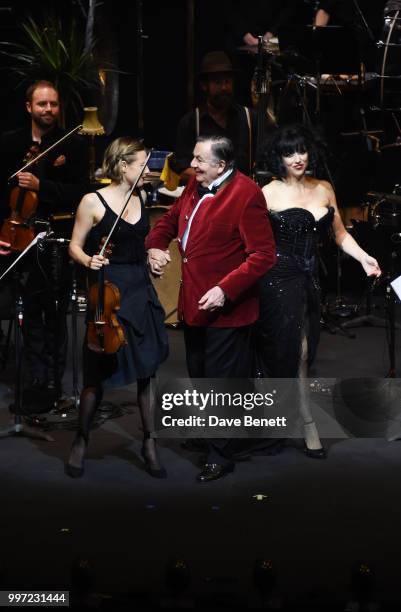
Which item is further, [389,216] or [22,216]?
[389,216]

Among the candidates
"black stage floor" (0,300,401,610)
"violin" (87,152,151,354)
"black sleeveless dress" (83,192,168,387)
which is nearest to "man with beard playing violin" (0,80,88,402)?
"black stage floor" (0,300,401,610)

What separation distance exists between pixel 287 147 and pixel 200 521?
2.02 m

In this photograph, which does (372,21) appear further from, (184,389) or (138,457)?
(138,457)

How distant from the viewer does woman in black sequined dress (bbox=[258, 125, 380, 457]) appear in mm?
6156

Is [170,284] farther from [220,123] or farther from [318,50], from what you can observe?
[318,50]

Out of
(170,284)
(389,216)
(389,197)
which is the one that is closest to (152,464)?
(389,216)

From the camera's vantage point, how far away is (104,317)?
563 centimetres

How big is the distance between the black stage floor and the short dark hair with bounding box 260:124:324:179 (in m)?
1.54

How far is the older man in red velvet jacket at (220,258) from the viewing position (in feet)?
18.7

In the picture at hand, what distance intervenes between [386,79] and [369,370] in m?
2.96

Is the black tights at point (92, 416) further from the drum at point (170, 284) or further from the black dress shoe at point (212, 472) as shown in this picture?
the drum at point (170, 284)

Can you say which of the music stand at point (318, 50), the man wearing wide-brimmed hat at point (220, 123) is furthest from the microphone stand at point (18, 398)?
the music stand at point (318, 50)

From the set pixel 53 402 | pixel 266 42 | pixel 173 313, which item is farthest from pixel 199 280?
pixel 266 42

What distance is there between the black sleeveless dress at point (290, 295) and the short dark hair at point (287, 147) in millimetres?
270
